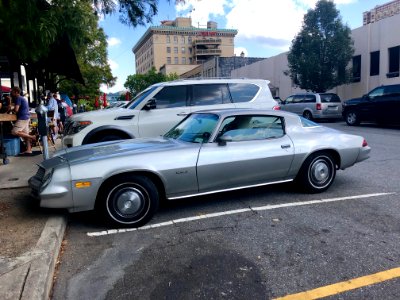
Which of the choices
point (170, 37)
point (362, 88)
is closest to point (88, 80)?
point (362, 88)

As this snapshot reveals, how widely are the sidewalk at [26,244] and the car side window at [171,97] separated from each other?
3.04 metres

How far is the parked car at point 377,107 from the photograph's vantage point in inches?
597

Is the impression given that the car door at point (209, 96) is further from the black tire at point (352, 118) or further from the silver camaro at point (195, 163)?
the black tire at point (352, 118)

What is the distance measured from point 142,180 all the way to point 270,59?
3321cm

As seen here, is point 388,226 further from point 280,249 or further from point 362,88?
point 362,88

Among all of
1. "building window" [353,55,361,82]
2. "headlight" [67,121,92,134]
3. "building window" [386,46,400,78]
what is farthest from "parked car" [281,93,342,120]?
"headlight" [67,121,92,134]

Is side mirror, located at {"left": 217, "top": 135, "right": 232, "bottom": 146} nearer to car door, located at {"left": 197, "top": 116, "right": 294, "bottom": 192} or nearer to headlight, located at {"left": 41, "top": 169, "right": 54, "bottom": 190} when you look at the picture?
car door, located at {"left": 197, "top": 116, "right": 294, "bottom": 192}

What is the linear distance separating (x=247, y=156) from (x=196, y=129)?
32.8 inches

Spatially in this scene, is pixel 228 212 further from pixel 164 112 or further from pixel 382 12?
pixel 382 12

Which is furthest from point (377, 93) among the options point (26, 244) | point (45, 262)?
point (45, 262)

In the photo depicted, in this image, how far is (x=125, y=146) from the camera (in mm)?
5027

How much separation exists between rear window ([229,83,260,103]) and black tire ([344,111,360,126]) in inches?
414

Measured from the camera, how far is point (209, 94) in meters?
8.02

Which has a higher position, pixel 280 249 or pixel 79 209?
pixel 79 209
